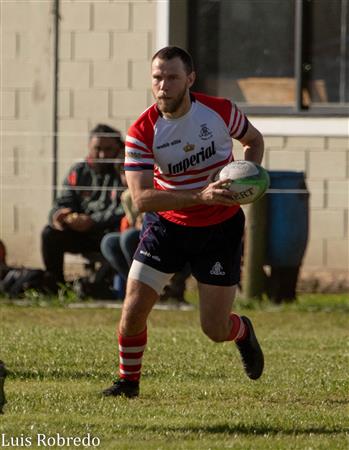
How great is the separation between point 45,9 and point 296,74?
9.11 ft

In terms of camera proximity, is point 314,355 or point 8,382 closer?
point 8,382

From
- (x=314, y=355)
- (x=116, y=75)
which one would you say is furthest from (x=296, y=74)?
(x=314, y=355)

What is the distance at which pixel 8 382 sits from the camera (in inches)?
356

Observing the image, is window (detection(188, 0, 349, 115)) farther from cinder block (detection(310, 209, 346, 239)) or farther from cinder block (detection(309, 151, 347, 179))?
cinder block (detection(310, 209, 346, 239))

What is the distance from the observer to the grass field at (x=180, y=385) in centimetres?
725

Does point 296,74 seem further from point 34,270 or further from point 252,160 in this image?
point 252,160

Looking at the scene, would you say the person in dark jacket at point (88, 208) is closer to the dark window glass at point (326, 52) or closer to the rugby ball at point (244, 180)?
the dark window glass at point (326, 52)

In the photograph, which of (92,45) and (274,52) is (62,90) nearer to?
(92,45)

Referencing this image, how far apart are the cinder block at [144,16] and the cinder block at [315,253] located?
283cm

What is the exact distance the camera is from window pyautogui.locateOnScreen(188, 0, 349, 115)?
51.3 feet

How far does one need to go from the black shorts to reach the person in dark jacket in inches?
226

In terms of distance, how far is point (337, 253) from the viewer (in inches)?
602

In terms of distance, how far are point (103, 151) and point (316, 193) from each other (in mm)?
2393
